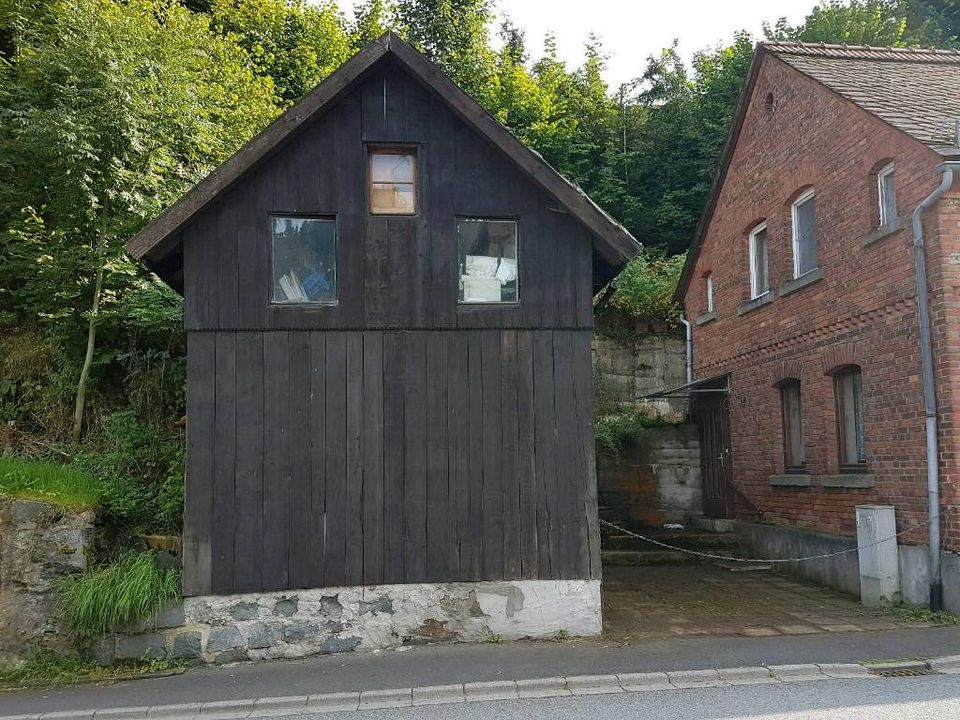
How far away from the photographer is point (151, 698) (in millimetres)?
7137

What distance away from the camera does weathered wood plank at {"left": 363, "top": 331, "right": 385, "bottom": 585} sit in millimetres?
8477

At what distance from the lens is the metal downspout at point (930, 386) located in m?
9.17

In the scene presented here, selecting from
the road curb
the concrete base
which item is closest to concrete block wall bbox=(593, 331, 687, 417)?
the concrete base

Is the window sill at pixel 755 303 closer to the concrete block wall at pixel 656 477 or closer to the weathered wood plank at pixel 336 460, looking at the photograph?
the concrete block wall at pixel 656 477

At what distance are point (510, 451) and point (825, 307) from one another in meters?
6.01

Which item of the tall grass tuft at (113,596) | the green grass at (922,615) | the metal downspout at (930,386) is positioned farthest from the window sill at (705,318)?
the tall grass tuft at (113,596)

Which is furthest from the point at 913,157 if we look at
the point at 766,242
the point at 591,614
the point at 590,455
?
the point at 591,614

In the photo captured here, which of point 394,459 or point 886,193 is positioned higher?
point 886,193

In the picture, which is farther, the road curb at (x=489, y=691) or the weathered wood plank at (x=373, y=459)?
the weathered wood plank at (x=373, y=459)

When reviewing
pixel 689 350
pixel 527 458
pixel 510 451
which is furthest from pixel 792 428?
pixel 510 451

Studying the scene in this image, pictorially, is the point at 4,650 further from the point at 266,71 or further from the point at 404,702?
the point at 266,71

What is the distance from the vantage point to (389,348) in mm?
8742

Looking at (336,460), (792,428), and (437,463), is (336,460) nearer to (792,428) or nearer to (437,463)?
(437,463)

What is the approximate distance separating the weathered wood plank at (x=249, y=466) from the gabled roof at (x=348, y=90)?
1.35 m
